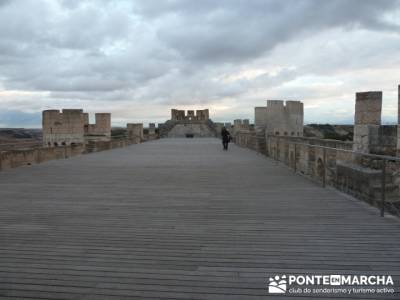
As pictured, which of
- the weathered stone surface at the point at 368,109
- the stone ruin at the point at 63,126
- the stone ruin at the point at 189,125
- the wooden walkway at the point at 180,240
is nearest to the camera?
the wooden walkway at the point at 180,240

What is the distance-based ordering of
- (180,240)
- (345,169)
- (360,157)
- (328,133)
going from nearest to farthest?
1. (180,240)
2. (345,169)
3. (360,157)
4. (328,133)

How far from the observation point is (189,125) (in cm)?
4462

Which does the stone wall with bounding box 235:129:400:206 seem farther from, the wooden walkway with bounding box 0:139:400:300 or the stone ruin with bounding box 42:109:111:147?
the stone ruin with bounding box 42:109:111:147

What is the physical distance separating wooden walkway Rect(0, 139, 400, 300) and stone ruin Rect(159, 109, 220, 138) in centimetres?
3405

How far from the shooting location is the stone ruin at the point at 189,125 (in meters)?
42.4

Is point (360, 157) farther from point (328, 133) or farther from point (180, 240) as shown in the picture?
point (328, 133)

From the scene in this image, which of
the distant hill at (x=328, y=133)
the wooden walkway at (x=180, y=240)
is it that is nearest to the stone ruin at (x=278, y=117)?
the distant hill at (x=328, y=133)

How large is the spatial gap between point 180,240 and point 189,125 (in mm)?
40378

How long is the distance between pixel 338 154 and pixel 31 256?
6.61 meters

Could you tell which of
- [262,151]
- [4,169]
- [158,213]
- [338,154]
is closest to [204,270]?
[158,213]

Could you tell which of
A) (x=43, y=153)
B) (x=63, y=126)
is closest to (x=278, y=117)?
(x=63, y=126)

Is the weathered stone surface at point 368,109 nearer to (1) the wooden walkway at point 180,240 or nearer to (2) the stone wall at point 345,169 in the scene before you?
(2) the stone wall at point 345,169

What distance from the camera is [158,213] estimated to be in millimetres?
5816

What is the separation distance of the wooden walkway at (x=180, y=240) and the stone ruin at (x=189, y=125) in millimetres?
34049
